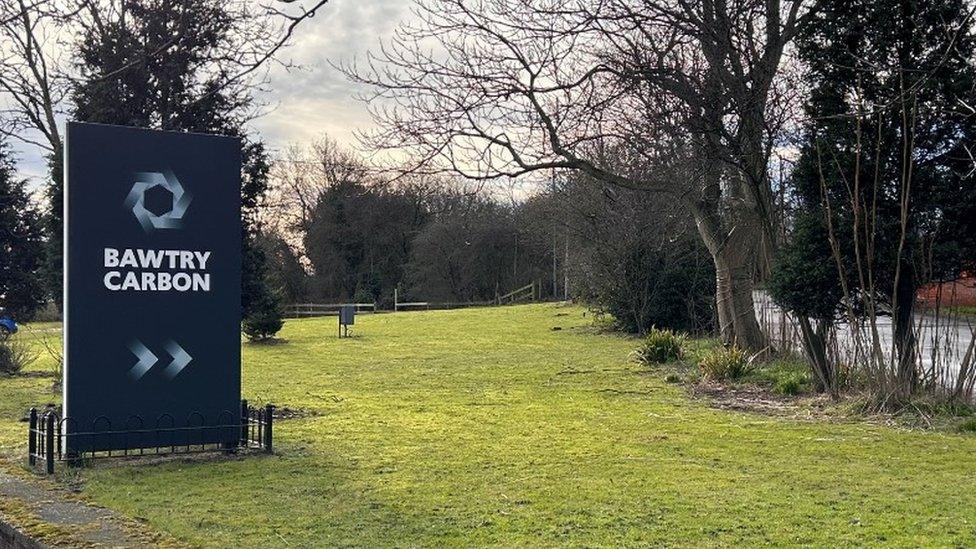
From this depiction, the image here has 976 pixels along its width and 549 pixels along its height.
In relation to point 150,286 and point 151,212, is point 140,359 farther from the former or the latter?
point 151,212

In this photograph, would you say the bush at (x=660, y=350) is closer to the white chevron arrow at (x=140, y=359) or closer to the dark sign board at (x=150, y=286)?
the dark sign board at (x=150, y=286)

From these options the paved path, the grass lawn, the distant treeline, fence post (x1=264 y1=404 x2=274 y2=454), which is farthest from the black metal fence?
the distant treeline

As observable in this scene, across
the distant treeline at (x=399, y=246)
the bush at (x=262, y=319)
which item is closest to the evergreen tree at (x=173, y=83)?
the bush at (x=262, y=319)

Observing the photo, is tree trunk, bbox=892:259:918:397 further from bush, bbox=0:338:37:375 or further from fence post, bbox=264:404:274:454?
bush, bbox=0:338:37:375

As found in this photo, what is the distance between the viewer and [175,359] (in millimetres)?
8133

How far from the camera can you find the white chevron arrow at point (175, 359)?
8.09 meters

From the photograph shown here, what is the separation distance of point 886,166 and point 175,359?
312 inches

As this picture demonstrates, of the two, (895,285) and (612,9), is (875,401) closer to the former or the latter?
(895,285)

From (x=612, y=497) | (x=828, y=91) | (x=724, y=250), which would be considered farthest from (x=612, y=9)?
(x=612, y=497)

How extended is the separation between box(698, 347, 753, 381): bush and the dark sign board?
310 inches

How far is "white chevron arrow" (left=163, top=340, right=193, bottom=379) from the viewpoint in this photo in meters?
8.09

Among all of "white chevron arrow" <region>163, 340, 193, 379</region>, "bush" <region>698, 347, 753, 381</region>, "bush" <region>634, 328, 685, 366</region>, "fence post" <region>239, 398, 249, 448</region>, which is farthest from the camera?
"bush" <region>634, 328, 685, 366</region>

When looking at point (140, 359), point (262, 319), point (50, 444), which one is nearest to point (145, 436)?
point (140, 359)

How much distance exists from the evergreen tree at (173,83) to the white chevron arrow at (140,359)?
76.9 inches
